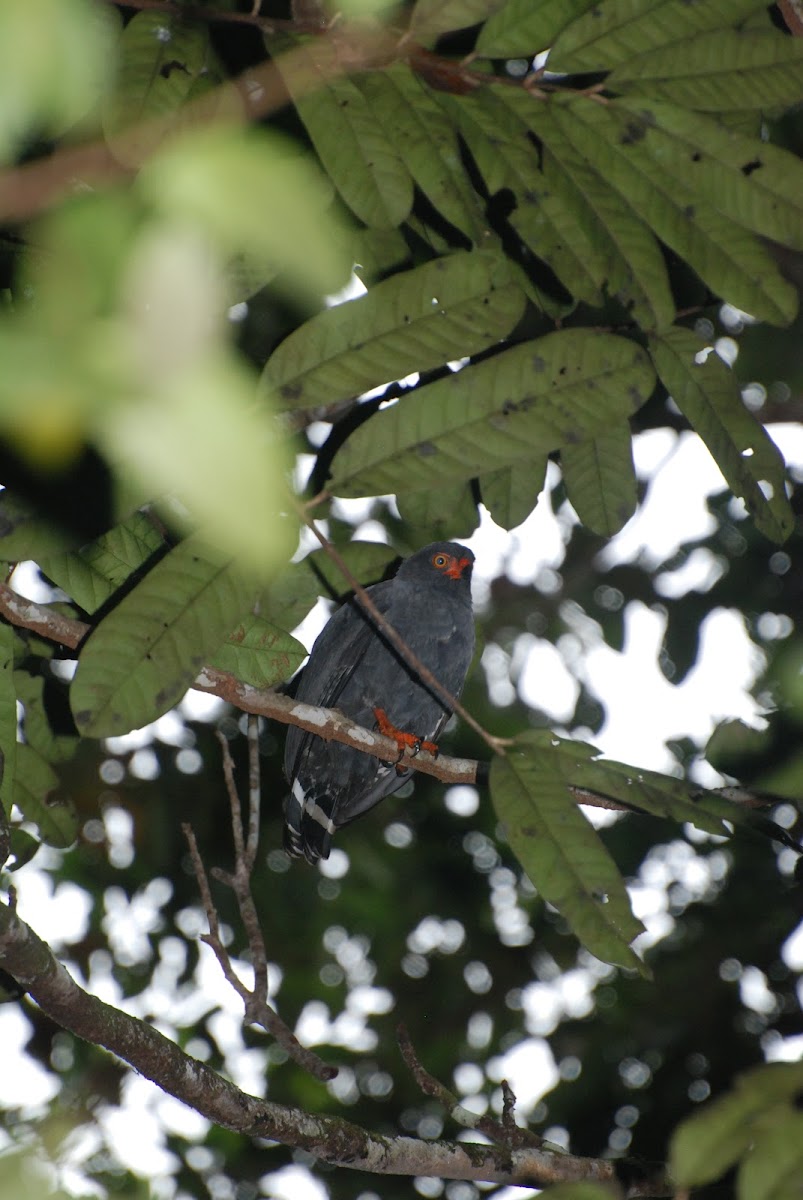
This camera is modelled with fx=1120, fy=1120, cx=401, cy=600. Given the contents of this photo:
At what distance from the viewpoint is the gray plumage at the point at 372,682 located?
14.5ft

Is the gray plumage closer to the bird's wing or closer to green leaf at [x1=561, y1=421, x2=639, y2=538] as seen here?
the bird's wing

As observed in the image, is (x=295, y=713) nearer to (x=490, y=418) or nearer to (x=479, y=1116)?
(x=479, y=1116)

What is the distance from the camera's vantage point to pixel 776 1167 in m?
1.25

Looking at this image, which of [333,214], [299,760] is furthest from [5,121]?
[299,760]

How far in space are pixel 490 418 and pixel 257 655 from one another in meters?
1.13

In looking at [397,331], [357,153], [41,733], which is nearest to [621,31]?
[357,153]

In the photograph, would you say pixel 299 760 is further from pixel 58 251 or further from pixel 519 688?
pixel 58 251

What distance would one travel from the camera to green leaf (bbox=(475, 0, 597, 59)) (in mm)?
1906

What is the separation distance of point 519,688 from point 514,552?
904 millimetres

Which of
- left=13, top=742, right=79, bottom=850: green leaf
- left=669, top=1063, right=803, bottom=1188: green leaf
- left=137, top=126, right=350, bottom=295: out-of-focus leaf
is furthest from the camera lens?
left=13, top=742, right=79, bottom=850: green leaf

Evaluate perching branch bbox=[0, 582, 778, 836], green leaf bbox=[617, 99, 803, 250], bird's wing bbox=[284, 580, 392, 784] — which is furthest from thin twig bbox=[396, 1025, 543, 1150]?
green leaf bbox=[617, 99, 803, 250]

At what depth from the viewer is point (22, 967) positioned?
2266mm

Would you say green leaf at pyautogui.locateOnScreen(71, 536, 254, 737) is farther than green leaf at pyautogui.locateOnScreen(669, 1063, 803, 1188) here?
Yes

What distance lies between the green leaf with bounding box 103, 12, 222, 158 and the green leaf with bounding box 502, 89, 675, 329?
57cm
